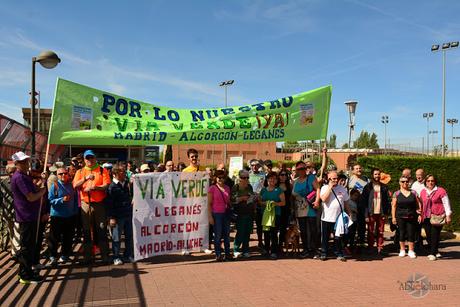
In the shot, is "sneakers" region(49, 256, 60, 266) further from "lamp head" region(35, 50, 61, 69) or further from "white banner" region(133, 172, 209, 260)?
"lamp head" region(35, 50, 61, 69)

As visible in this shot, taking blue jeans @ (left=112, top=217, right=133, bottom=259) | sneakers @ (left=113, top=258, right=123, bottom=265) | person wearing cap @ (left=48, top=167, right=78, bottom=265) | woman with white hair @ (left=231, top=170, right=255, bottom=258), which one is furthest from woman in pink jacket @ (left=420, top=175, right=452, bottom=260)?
person wearing cap @ (left=48, top=167, right=78, bottom=265)

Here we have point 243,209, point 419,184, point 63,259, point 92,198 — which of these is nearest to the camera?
point 92,198

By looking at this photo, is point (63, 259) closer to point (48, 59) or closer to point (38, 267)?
point (38, 267)

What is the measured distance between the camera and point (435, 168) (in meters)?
12.3

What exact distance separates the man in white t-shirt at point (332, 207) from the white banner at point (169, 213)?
7.59 ft

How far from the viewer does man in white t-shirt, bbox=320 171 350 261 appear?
7.79 meters

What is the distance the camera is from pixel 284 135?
28.5ft

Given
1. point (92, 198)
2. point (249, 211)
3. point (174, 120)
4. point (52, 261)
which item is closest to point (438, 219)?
point (249, 211)

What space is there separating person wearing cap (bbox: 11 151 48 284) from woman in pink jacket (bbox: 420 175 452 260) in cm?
717

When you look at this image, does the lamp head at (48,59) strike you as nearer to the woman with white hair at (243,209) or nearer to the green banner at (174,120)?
the green banner at (174,120)

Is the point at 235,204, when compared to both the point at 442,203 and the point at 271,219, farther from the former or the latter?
the point at 442,203

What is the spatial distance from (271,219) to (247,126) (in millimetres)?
2020

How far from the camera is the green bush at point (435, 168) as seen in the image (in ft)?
39.1

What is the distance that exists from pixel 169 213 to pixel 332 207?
10.3ft
